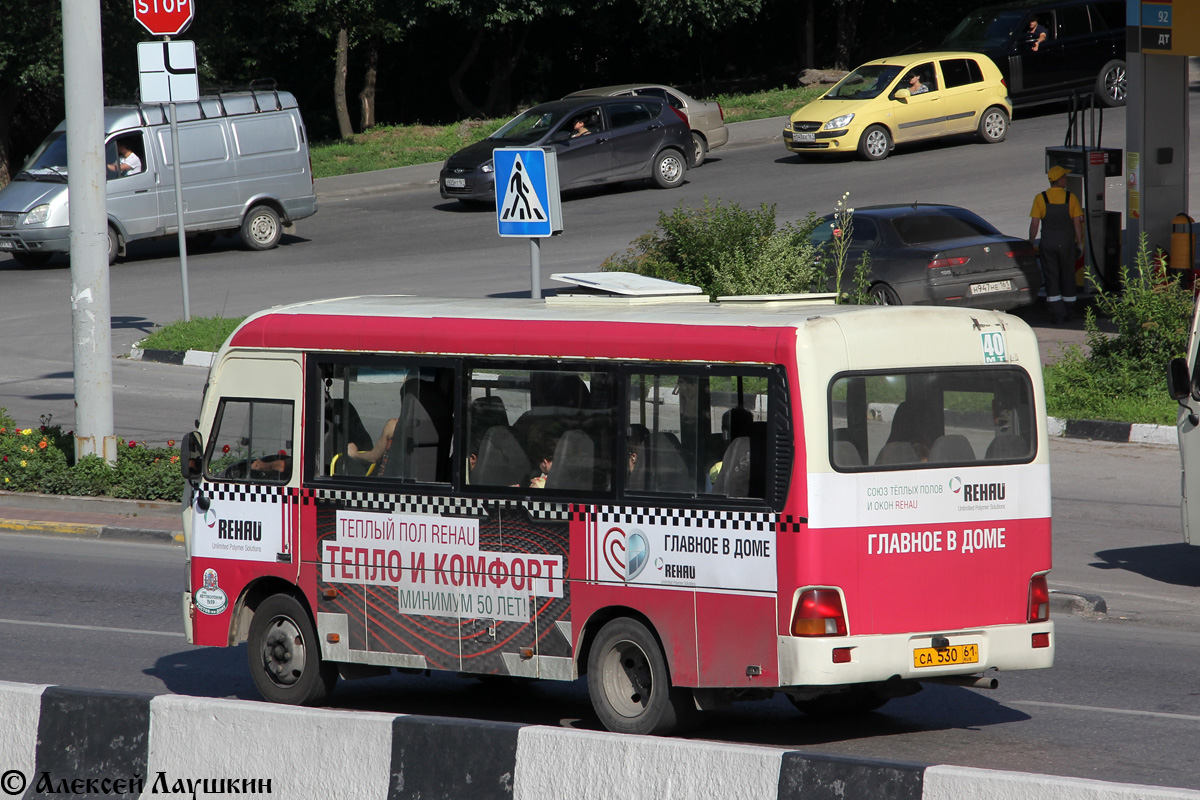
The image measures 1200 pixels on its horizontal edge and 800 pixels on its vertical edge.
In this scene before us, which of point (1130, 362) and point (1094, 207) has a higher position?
point (1094, 207)

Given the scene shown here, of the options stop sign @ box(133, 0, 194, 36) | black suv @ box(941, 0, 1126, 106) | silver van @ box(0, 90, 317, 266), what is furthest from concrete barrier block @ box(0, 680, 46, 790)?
black suv @ box(941, 0, 1126, 106)

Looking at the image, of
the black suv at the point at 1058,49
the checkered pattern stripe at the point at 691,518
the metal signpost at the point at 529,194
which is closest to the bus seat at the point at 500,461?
the checkered pattern stripe at the point at 691,518

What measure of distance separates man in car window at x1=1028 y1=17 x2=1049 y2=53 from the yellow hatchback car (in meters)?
1.96

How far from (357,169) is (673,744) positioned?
98.5 ft

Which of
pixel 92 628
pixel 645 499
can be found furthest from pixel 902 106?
pixel 645 499

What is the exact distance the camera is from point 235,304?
22.0 m

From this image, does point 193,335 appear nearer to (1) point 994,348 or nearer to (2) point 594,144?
(2) point 594,144

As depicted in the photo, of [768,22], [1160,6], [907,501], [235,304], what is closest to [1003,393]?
[907,501]

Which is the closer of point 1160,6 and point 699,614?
point 699,614

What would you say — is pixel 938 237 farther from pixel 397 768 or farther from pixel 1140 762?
pixel 397 768

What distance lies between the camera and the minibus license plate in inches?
280

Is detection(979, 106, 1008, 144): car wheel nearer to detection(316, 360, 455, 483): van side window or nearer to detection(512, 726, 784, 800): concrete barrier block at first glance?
detection(316, 360, 455, 483): van side window

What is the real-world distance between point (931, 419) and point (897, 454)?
263mm

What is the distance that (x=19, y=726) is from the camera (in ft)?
20.6
